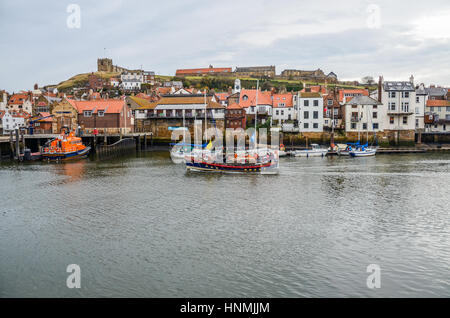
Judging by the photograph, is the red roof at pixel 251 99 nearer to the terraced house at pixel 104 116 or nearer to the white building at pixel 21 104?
the terraced house at pixel 104 116

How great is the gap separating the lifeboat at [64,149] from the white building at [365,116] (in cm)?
4330

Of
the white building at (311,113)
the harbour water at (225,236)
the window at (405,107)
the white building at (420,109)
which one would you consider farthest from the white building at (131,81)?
the harbour water at (225,236)

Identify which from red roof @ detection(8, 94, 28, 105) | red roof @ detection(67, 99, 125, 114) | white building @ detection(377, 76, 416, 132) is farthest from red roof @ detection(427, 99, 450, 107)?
red roof @ detection(8, 94, 28, 105)

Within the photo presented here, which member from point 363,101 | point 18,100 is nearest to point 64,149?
point 363,101

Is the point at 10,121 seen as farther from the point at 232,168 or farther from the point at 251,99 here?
the point at 232,168

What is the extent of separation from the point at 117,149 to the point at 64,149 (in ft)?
30.6

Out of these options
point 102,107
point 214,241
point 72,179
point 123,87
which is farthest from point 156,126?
point 123,87

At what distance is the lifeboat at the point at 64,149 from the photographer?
50938mm

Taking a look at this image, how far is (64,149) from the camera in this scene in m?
51.9

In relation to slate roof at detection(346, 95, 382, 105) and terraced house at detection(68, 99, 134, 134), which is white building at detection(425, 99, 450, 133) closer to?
slate roof at detection(346, 95, 382, 105)

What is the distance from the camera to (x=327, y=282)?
14016 millimetres

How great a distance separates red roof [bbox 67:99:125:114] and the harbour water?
3801 centimetres
